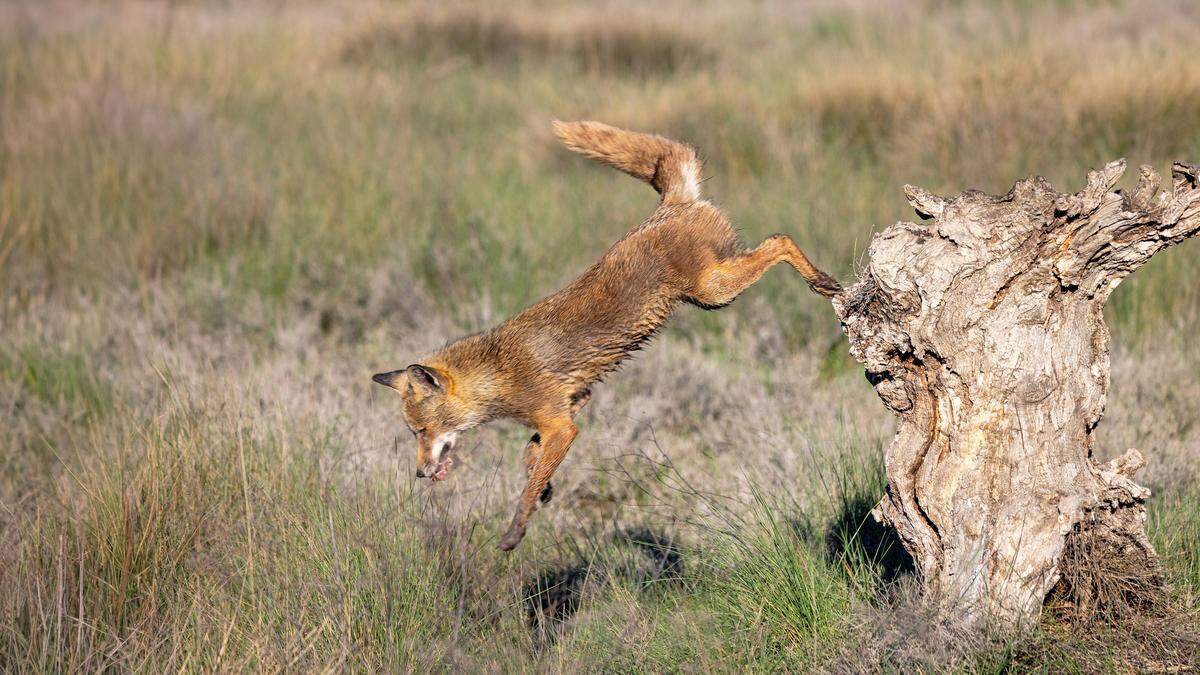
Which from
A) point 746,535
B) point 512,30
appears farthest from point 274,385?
point 512,30

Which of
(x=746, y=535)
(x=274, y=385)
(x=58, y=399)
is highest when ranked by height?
(x=746, y=535)

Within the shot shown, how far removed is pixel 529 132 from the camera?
10.5 m

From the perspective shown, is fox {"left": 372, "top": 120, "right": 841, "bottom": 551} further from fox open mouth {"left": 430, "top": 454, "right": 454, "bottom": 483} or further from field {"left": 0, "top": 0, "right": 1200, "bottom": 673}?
field {"left": 0, "top": 0, "right": 1200, "bottom": 673}

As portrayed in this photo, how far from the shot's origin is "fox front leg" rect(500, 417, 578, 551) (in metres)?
3.51

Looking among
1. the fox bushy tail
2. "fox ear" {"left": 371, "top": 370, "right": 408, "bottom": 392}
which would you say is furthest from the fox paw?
the fox bushy tail

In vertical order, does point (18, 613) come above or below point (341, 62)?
above

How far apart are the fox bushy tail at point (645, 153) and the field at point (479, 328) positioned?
1.09 meters

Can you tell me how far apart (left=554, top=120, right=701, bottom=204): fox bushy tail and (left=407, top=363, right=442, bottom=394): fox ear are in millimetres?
1202

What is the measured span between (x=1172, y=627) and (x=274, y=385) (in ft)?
13.7

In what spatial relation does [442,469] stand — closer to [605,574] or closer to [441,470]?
[441,470]

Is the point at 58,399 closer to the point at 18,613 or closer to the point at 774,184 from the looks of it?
the point at 18,613

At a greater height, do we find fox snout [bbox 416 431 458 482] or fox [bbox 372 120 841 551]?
fox [bbox 372 120 841 551]

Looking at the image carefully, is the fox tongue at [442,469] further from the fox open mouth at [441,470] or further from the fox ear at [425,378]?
the fox ear at [425,378]

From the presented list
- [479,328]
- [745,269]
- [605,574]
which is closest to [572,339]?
[745,269]
